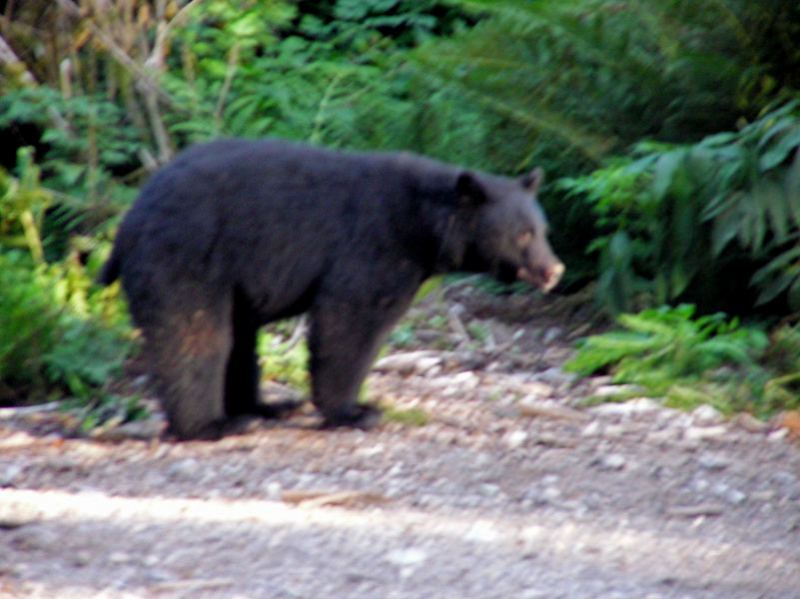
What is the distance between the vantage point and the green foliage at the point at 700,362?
7688 millimetres

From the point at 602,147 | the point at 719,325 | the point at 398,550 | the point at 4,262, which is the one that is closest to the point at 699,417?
the point at 719,325

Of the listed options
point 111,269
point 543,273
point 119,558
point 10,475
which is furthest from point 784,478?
point 10,475

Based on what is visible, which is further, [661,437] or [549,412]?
[549,412]

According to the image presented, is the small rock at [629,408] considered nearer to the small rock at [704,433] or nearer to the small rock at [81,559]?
the small rock at [704,433]

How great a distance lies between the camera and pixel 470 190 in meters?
7.34

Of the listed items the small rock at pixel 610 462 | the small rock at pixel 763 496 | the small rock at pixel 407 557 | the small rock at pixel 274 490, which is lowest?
the small rock at pixel 763 496

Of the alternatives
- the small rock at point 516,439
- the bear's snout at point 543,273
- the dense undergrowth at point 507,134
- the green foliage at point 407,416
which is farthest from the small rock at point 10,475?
the bear's snout at point 543,273

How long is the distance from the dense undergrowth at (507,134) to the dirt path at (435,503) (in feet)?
2.16

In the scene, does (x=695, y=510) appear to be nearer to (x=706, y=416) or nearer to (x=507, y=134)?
(x=706, y=416)

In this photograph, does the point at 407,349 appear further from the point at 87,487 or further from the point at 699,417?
the point at 87,487

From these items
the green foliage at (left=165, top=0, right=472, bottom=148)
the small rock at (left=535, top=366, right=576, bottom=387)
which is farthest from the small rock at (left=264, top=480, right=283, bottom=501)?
the green foliage at (left=165, top=0, right=472, bottom=148)

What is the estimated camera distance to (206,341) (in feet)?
22.9

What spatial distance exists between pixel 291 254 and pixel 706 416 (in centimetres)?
233

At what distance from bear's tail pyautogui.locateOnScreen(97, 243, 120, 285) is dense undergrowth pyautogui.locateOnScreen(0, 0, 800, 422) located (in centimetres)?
82
